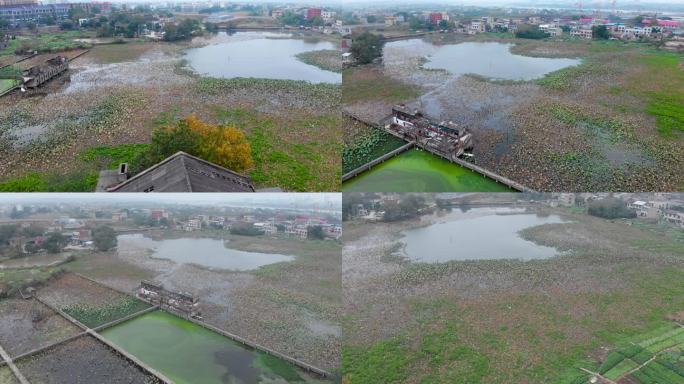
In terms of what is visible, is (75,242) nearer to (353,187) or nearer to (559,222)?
(353,187)

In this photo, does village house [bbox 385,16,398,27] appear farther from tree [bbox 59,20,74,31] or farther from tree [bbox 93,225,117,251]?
tree [bbox 93,225,117,251]

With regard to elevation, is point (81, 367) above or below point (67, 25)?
below

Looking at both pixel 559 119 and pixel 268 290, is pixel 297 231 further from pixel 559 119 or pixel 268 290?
pixel 559 119

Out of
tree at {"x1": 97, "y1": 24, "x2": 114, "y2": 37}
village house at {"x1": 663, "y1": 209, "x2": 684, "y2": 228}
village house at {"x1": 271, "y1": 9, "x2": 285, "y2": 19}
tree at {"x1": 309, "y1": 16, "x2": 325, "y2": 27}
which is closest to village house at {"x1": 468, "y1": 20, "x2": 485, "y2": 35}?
tree at {"x1": 309, "y1": 16, "x2": 325, "y2": 27}

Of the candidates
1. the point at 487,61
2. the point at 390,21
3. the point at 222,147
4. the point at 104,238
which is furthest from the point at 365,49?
the point at 104,238

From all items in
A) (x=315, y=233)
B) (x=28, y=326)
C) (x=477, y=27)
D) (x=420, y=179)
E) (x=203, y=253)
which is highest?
(x=477, y=27)

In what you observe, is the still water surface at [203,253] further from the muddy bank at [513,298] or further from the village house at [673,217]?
the village house at [673,217]
